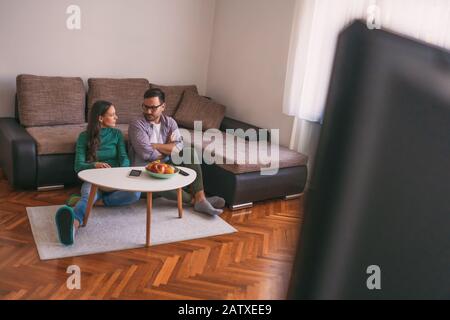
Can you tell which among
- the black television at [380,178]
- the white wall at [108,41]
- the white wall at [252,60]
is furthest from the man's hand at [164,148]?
the black television at [380,178]

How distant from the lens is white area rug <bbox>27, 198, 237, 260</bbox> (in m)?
2.58

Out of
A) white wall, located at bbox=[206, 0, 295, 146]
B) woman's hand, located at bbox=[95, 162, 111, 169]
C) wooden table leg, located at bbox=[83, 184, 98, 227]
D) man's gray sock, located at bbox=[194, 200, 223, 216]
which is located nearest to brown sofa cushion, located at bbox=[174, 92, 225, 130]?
white wall, located at bbox=[206, 0, 295, 146]

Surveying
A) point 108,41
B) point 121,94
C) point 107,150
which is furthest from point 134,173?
point 108,41

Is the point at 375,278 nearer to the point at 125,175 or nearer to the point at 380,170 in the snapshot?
the point at 380,170

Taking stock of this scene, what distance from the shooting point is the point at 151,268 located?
245 centimetres

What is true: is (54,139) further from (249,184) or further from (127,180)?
(249,184)

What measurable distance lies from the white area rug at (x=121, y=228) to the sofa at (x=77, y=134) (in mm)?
357

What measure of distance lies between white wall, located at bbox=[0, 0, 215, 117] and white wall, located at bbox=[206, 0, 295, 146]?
225mm

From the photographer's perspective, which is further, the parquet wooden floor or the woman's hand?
the woman's hand

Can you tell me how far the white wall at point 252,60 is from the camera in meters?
4.21

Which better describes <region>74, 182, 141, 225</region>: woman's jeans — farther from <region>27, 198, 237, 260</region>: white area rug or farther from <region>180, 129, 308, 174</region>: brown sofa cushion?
<region>180, 129, 308, 174</region>: brown sofa cushion

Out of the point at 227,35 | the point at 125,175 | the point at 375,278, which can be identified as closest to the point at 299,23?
the point at 227,35
